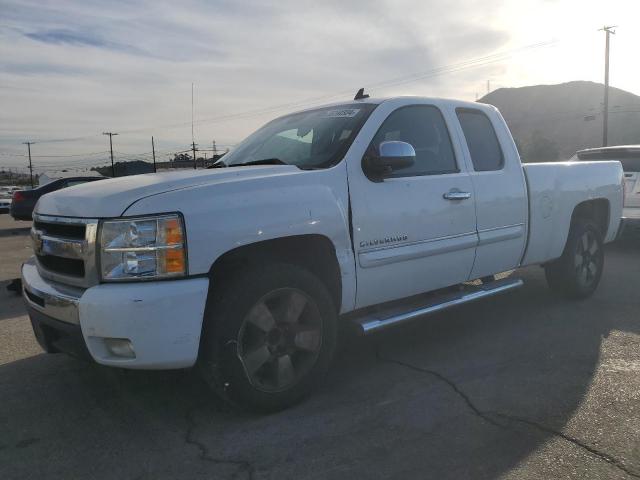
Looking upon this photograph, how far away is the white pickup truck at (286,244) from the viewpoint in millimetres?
2926

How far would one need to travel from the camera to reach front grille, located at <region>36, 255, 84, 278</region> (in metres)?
3.11

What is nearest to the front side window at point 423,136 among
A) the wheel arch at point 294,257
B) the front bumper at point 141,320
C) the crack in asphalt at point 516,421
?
the wheel arch at point 294,257

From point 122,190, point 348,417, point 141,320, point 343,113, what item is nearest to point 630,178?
point 343,113

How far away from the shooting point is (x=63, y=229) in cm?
328

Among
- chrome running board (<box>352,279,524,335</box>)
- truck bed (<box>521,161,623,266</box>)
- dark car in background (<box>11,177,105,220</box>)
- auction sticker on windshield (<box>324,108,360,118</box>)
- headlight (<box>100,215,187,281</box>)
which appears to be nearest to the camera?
headlight (<box>100,215,187,281</box>)

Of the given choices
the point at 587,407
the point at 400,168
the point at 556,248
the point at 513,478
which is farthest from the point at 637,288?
the point at 513,478

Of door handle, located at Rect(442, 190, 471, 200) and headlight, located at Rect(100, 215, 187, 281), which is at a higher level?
door handle, located at Rect(442, 190, 471, 200)

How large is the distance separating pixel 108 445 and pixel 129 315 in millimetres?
780

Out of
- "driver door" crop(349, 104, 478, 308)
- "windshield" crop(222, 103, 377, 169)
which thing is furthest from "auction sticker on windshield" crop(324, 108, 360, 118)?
"driver door" crop(349, 104, 478, 308)

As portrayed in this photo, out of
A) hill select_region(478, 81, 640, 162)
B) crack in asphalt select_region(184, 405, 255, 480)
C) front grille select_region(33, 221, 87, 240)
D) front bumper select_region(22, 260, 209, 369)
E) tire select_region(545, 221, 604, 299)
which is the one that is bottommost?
crack in asphalt select_region(184, 405, 255, 480)

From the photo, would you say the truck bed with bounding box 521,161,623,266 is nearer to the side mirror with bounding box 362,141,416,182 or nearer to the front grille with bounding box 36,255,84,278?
the side mirror with bounding box 362,141,416,182

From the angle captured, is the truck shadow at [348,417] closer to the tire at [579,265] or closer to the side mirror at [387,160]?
the tire at [579,265]

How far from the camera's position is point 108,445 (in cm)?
304

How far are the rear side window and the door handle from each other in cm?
37
